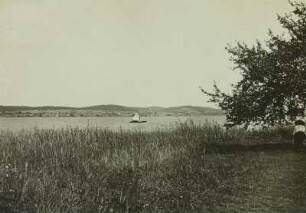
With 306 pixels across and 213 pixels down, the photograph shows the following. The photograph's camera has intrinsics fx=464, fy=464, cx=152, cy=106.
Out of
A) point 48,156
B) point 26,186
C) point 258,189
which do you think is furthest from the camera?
point 48,156

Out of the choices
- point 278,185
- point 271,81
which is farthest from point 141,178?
point 271,81

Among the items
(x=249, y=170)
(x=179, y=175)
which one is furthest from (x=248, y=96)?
(x=179, y=175)

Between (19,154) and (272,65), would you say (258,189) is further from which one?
(272,65)

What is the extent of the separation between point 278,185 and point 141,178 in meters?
3.35

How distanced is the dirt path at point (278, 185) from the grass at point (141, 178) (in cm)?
2

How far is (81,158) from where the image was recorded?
15094 mm

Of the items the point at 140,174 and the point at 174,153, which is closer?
the point at 140,174

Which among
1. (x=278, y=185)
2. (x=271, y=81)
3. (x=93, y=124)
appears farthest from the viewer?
(x=93, y=124)

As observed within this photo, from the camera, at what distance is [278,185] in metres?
11.2

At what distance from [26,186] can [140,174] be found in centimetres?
323

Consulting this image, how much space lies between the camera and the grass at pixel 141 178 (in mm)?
9281

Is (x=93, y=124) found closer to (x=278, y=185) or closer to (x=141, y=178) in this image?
(x=141, y=178)

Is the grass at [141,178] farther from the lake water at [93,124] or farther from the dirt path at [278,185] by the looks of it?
the lake water at [93,124]

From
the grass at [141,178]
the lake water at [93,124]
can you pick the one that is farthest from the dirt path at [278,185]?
the lake water at [93,124]
